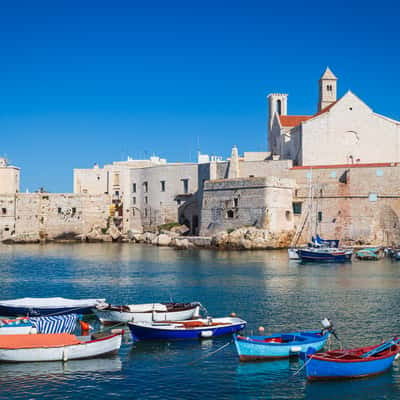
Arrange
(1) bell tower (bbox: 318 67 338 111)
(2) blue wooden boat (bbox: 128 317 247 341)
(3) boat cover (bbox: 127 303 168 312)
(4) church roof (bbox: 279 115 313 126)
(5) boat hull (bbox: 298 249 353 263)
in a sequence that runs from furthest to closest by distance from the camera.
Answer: (1) bell tower (bbox: 318 67 338 111) → (4) church roof (bbox: 279 115 313 126) → (5) boat hull (bbox: 298 249 353 263) → (3) boat cover (bbox: 127 303 168 312) → (2) blue wooden boat (bbox: 128 317 247 341)

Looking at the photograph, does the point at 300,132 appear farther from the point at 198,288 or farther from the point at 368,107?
the point at 198,288

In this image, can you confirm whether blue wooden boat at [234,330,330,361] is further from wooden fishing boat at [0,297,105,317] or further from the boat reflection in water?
wooden fishing boat at [0,297,105,317]

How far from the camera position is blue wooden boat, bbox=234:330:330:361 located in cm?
1395

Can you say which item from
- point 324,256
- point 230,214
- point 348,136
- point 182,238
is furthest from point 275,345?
point 348,136

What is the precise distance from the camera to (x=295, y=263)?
111 feet

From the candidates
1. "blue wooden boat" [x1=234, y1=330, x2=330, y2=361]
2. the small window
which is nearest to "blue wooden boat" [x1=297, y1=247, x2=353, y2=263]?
the small window

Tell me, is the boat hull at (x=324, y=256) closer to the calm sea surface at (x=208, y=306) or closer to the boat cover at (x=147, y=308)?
the calm sea surface at (x=208, y=306)

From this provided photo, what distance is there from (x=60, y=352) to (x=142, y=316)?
4.02 metres

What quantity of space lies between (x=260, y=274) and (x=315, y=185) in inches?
585

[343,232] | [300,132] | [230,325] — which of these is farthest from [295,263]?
[230,325]

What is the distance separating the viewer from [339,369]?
12.8 meters

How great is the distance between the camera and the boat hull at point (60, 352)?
45.6 feet

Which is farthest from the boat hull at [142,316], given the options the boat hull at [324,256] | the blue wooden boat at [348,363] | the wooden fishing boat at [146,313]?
the boat hull at [324,256]

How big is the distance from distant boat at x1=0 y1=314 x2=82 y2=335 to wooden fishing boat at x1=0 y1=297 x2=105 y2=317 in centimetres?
252
